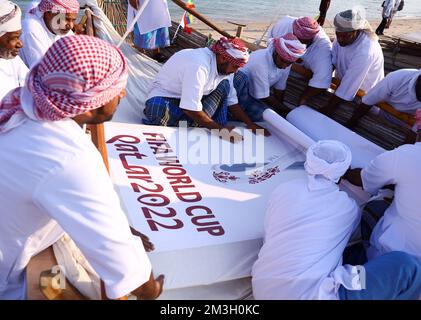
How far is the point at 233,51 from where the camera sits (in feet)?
9.52

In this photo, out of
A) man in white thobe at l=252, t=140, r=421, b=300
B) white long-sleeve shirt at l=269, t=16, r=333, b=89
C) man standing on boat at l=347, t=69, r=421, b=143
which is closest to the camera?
man in white thobe at l=252, t=140, r=421, b=300

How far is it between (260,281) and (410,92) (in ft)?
6.55

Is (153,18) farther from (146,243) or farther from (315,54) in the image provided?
(146,243)

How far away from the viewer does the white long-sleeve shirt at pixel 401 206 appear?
181 centimetres

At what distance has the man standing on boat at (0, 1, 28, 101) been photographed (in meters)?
2.28

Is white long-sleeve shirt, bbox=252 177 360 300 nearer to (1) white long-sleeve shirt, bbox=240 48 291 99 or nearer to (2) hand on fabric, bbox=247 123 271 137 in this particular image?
(2) hand on fabric, bbox=247 123 271 137

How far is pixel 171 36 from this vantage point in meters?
5.03

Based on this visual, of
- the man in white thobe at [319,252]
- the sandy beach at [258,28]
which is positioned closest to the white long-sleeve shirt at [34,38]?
the man in white thobe at [319,252]

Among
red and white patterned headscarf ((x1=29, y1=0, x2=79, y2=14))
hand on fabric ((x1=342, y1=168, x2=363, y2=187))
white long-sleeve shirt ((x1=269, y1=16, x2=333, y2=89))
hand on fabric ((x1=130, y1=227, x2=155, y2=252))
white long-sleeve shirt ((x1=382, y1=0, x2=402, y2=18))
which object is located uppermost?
red and white patterned headscarf ((x1=29, y1=0, x2=79, y2=14))

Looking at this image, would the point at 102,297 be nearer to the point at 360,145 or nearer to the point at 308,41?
the point at 360,145

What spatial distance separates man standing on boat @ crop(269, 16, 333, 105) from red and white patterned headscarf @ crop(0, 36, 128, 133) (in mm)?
2510

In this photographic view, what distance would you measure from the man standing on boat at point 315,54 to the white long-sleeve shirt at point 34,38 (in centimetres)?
201

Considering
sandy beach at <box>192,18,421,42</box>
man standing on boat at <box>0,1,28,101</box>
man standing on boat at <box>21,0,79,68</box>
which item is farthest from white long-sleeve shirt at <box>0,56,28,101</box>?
sandy beach at <box>192,18,421,42</box>

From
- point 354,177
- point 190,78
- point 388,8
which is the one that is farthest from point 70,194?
point 388,8
